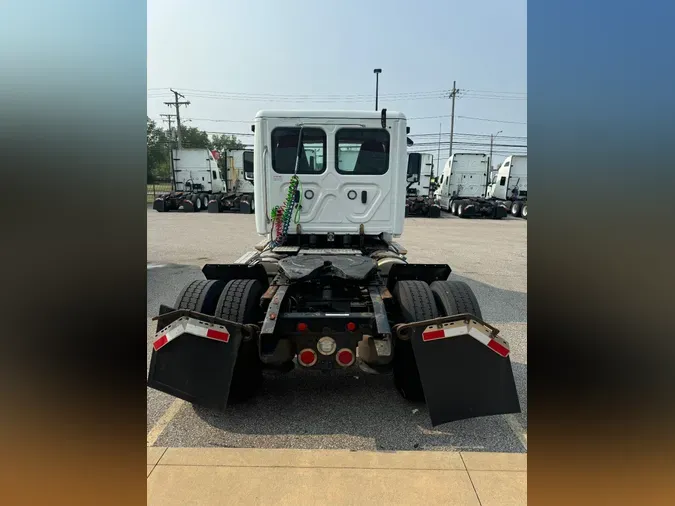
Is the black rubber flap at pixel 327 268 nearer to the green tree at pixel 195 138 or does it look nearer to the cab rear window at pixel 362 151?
the cab rear window at pixel 362 151

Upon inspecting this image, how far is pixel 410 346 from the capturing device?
3.31 metres

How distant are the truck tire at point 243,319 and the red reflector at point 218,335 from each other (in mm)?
375

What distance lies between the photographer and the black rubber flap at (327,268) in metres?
3.56

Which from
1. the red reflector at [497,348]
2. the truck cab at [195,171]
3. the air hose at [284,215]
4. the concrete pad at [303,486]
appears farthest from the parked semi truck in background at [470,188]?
the concrete pad at [303,486]

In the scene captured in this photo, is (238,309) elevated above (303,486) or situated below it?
above

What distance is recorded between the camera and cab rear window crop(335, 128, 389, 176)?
5.24 meters

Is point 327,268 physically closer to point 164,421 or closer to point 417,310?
point 417,310

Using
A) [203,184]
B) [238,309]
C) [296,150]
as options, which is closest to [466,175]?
[203,184]

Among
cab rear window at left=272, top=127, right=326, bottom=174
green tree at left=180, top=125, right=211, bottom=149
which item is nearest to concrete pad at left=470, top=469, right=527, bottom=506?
cab rear window at left=272, top=127, right=326, bottom=174

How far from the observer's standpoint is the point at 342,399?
3553mm

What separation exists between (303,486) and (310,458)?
28 cm

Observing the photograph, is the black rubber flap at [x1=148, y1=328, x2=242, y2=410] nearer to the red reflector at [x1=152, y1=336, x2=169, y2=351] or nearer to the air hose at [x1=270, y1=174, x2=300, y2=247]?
the red reflector at [x1=152, y1=336, x2=169, y2=351]
